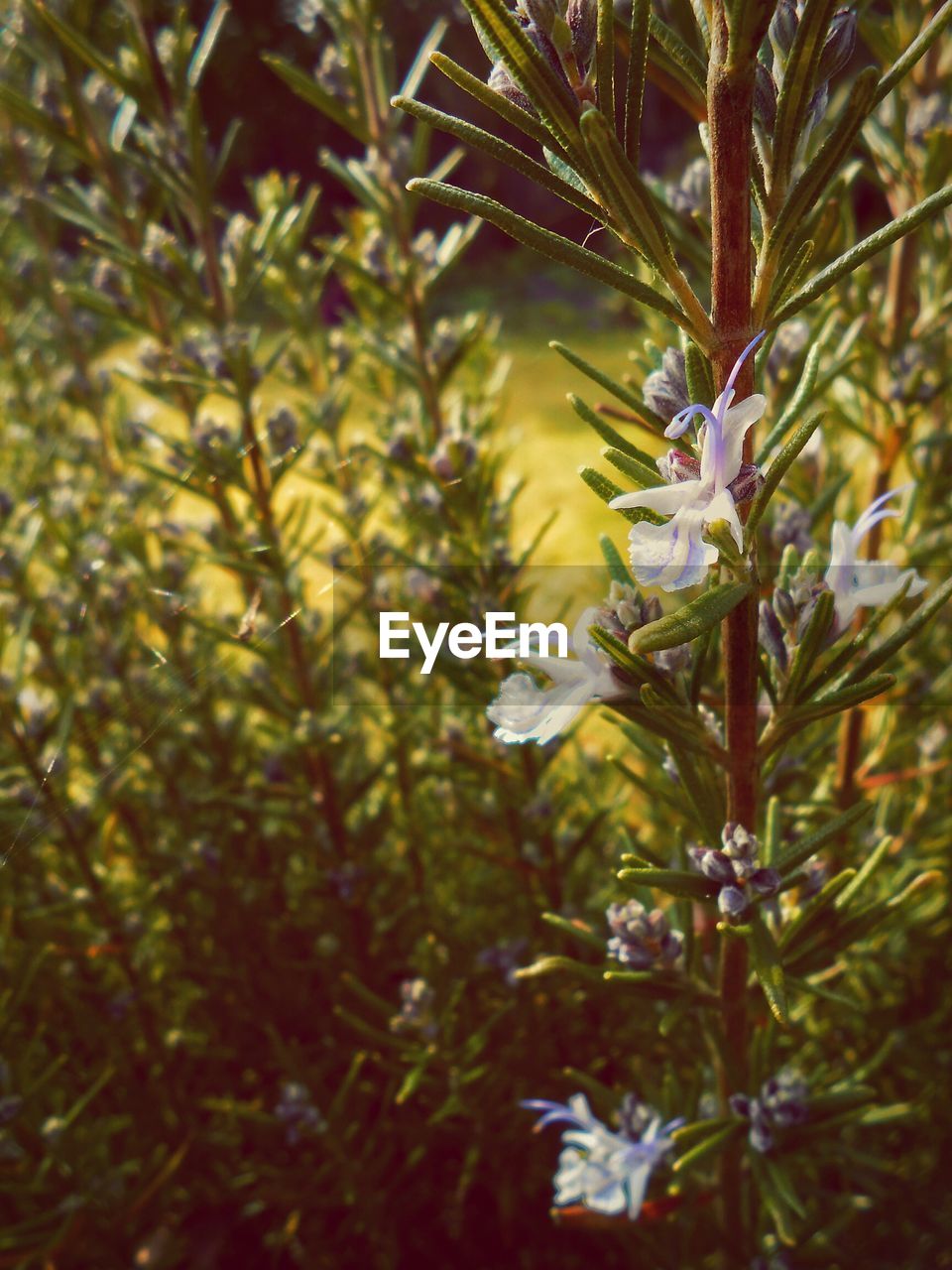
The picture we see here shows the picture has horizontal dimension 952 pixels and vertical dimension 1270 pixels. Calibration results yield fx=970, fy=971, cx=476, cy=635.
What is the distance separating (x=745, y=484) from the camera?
52cm

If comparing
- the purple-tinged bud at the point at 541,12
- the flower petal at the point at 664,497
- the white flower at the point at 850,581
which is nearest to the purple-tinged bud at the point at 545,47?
the purple-tinged bud at the point at 541,12

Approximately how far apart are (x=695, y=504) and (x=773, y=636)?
0.18 m

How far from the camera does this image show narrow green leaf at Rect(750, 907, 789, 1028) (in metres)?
0.59

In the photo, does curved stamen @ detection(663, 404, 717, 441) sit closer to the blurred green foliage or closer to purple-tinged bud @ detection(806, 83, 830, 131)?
purple-tinged bud @ detection(806, 83, 830, 131)

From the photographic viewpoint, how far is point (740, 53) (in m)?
0.47

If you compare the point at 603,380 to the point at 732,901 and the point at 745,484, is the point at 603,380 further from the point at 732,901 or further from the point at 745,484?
the point at 732,901

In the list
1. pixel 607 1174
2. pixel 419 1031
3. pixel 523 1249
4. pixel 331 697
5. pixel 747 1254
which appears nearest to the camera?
pixel 607 1174

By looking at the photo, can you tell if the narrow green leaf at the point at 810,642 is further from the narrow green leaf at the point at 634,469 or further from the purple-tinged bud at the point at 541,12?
the purple-tinged bud at the point at 541,12

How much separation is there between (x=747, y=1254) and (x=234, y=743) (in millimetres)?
1176

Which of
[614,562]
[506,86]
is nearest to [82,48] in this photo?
[506,86]

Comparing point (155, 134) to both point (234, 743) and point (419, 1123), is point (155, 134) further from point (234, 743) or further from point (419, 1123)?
point (419, 1123)

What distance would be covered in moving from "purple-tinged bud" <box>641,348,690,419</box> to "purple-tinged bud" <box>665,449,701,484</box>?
0.23 feet

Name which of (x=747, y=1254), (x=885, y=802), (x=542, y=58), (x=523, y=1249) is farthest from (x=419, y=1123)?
(x=542, y=58)

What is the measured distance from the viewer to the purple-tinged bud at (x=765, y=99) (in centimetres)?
54
